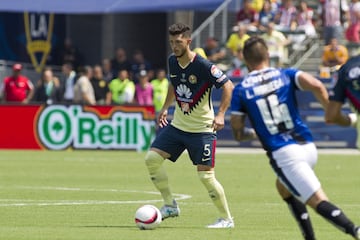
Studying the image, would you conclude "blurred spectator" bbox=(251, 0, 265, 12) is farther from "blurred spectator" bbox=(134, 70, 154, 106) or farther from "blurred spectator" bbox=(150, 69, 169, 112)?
"blurred spectator" bbox=(134, 70, 154, 106)

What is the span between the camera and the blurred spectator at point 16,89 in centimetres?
2967

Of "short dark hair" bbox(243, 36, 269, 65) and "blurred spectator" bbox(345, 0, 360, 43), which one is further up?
"short dark hair" bbox(243, 36, 269, 65)

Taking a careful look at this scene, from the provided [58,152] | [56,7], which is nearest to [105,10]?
[56,7]

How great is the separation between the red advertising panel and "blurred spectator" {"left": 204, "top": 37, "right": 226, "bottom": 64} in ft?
13.4

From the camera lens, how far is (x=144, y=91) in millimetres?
30688

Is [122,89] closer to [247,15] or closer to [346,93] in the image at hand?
[247,15]

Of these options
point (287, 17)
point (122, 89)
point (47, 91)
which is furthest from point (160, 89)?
point (287, 17)

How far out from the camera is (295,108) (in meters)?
9.98

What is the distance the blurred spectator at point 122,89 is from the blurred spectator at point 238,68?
8.73 ft

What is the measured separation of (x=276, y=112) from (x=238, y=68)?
20.7 metres

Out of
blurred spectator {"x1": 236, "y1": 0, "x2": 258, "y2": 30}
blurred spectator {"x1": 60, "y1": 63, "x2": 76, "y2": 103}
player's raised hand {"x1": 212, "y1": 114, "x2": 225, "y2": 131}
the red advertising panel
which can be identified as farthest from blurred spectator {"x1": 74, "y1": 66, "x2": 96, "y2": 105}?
player's raised hand {"x1": 212, "y1": 114, "x2": 225, "y2": 131}

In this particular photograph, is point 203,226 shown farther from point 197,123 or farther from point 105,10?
point 105,10

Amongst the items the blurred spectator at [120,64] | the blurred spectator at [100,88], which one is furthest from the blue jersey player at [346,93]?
the blurred spectator at [120,64]

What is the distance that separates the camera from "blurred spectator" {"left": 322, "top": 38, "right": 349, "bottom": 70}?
29.5m
